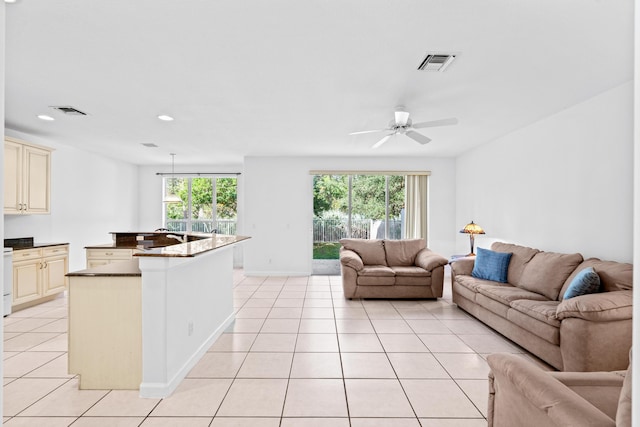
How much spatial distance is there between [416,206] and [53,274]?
249 inches

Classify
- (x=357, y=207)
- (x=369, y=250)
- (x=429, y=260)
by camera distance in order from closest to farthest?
(x=429, y=260) < (x=369, y=250) < (x=357, y=207)

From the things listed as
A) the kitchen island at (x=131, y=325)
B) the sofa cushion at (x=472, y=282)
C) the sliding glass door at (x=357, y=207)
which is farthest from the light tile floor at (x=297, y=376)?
the sliding glass door at (x=357, y=207)

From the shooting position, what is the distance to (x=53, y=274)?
5090 mm

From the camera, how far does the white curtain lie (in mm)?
7340

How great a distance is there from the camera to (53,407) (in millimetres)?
2391

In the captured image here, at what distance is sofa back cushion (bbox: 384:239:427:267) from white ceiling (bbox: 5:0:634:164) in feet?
6.98

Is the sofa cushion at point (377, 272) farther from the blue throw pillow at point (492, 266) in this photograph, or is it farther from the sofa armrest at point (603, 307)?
the sofa armrest at point (603, 307)

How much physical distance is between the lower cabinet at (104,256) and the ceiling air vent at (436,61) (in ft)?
15.8

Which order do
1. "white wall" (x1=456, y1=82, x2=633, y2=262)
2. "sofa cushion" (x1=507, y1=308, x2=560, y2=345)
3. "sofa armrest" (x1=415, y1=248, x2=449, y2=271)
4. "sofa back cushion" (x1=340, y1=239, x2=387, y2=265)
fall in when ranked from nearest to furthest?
"sofa cushion" (x1=507, y1=308, x2=560, y2=345), "white wall" (x1=456, y1=82, x2=633, y2=262), "sofa armrest" (x1=415, y1=248, x2=449, y2=271), "sofa back cushion" (x1=340, y1=239, x2=387, y2=265)

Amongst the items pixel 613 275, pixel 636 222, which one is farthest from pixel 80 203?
pixel 613 275

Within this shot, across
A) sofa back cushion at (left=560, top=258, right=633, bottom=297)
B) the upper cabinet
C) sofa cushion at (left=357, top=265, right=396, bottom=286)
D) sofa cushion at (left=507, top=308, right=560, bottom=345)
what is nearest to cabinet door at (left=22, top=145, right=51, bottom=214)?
the upper cabinet

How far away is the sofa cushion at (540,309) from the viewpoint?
2883mm

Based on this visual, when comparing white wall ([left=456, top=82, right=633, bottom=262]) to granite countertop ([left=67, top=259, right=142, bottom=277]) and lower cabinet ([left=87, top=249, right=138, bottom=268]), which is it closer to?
granite countertop ([left=67, top=259, right=142, bottom=277])

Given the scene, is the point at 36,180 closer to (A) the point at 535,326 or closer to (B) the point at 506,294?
(B) the point at 506,294
